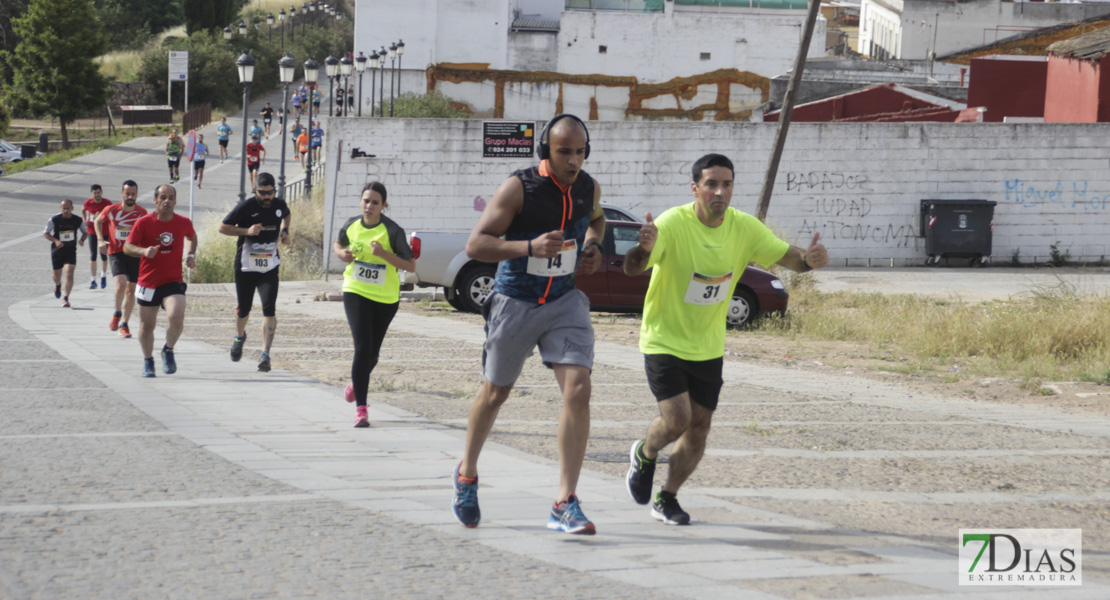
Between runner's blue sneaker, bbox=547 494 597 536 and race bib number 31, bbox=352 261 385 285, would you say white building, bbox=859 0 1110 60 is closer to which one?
race bib number 31, bbox=352 261 385 285

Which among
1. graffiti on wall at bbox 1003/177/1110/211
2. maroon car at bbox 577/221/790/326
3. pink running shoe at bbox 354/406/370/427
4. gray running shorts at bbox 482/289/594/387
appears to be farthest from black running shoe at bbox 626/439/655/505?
graffiti on wall at bbox 1003/177/1110/211

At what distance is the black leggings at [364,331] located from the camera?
27.2 ft

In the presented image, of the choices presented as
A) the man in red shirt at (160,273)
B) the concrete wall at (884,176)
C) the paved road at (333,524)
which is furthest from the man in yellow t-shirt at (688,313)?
the concrete wall at (884,176)

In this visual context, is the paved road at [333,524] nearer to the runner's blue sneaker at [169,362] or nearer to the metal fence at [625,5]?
the runner's blue sneaker at [169,362]

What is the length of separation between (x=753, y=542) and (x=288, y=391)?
5490mm

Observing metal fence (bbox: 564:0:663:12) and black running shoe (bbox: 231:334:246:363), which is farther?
metal fence (bbox: 564:0:663:12)

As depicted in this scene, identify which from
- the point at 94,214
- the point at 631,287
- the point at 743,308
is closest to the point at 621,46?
the point at 94,214

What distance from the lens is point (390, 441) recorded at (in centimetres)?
771

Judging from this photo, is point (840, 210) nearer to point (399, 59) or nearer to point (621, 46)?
point (399, 59)

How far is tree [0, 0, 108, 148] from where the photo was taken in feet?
177

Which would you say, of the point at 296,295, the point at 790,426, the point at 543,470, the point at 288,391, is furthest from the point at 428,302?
the point at 543,470

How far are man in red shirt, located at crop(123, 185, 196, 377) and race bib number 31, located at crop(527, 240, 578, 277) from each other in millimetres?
6107

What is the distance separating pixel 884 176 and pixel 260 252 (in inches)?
641

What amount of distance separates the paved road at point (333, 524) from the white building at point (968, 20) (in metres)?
50.0
